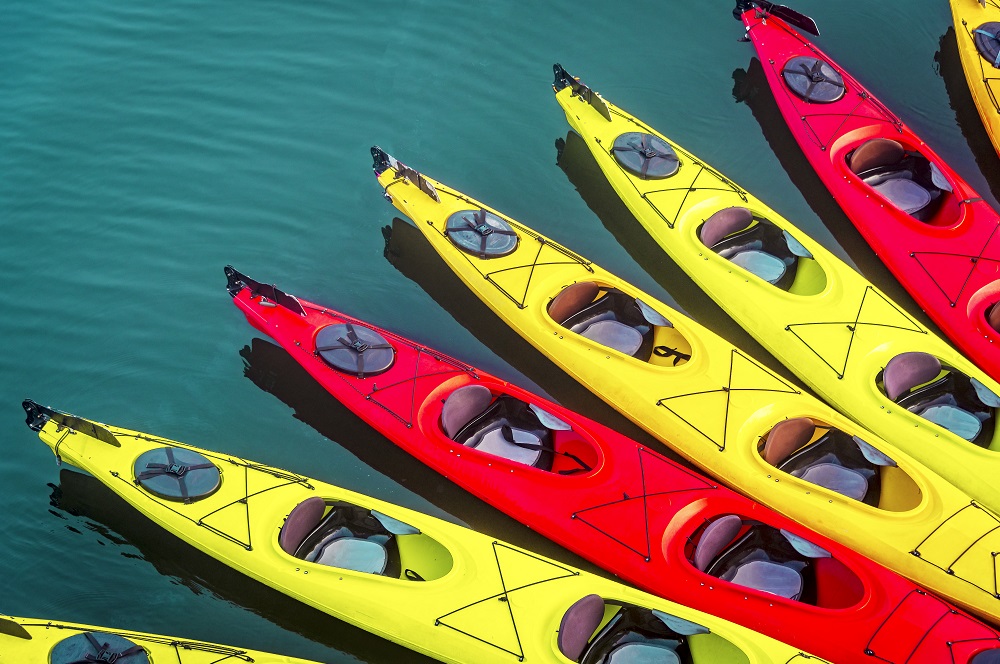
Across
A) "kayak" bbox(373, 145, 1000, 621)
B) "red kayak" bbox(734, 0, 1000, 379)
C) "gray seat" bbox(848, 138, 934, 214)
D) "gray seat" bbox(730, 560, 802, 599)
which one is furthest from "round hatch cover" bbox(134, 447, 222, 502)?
"gray seat" bbox(848, 138, 934, 214)

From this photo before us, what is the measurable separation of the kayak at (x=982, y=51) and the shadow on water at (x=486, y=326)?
18.3 feet

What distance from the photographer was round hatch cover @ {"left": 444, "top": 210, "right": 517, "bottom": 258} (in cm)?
967

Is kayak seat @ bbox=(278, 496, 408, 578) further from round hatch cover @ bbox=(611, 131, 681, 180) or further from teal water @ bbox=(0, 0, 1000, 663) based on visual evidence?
round hatch cover @ bbox=(611, 131, 681, 180)

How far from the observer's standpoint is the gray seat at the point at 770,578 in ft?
25.4

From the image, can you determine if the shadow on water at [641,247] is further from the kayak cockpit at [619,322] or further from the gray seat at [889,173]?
the gray seat at [889,173]

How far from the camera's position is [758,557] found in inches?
312

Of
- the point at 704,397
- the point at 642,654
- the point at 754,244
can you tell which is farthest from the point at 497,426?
the point at 754,244

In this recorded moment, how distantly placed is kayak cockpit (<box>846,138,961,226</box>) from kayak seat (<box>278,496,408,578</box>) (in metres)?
6.13

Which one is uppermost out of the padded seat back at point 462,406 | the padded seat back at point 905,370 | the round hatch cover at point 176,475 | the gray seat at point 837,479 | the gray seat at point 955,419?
the padded seat back at point 462,406

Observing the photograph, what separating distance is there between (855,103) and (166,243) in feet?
25.8

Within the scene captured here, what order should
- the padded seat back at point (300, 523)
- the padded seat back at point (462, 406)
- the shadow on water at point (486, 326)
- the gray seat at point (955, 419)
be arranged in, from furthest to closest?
1. the shadow on water at point (486, 326)
2. the padded seat back at point (462, 406)
3. the gray seat at point (955, 419)
4. the padded seat back at point (300, 523)

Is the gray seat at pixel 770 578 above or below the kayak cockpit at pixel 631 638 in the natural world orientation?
above

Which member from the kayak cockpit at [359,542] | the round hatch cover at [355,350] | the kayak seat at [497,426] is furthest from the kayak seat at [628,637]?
the round hatch cover at [355,350]

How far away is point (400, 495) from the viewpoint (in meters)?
9.08
